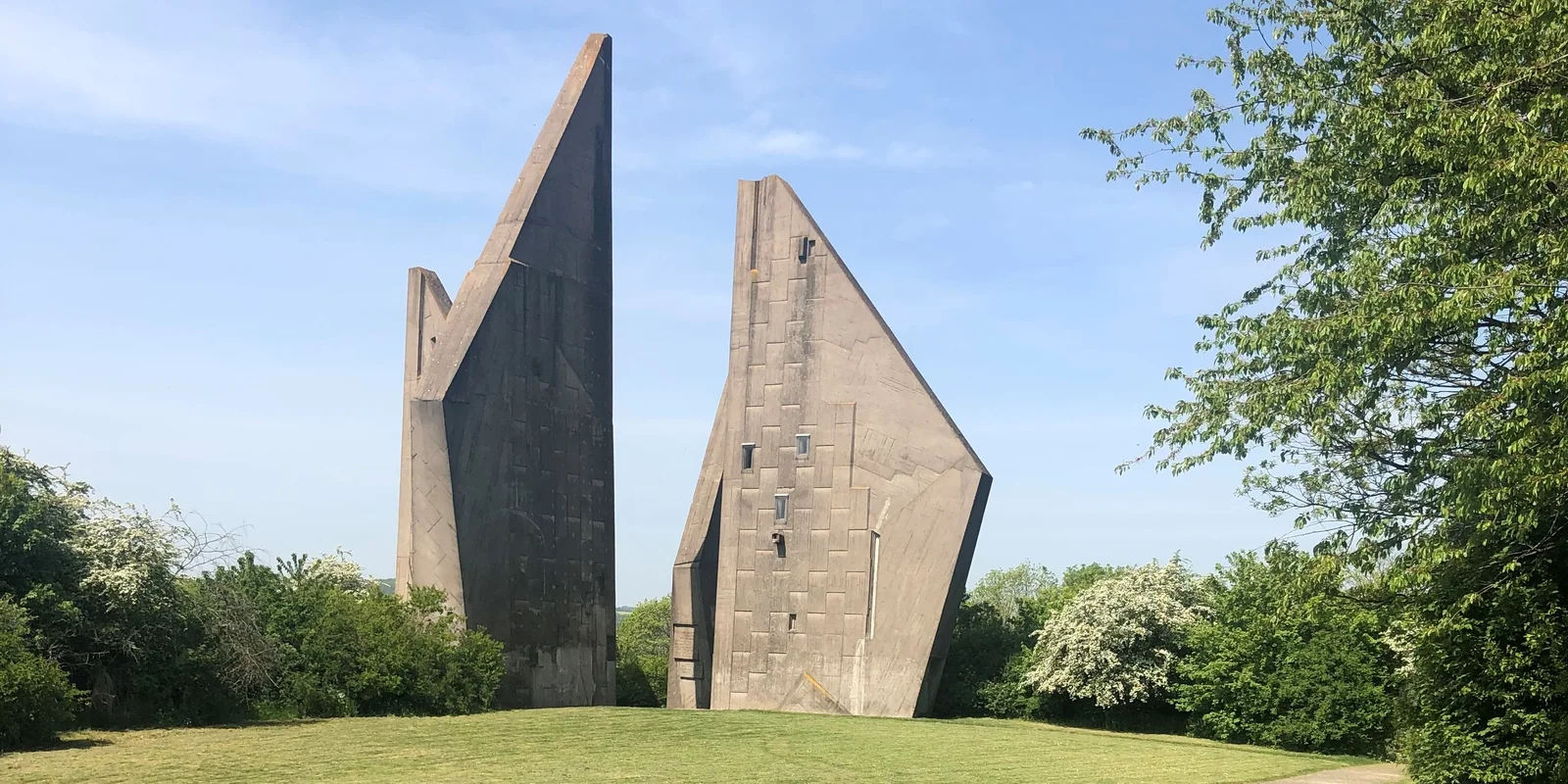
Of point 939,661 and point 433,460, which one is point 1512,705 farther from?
point 433,460

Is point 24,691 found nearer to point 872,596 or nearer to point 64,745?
point 64,745

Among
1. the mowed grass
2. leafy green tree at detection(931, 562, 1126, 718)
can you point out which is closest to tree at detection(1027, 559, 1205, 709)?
leafy green tree at detection(931, 562, 1126, 718)

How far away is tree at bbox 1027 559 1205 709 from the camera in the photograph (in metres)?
27.3

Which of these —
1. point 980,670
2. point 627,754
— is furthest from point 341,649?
point 980,670

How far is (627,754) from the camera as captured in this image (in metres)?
16.7

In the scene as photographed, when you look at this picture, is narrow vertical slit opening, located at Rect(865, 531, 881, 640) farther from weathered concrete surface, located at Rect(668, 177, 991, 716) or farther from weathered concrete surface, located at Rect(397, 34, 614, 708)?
weathered concrete surface, located at Rect(397, 34, 614, 708)

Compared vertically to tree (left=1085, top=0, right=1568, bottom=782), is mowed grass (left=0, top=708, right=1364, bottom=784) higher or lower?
lower

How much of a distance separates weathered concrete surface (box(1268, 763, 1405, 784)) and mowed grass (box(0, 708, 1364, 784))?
1.12ft

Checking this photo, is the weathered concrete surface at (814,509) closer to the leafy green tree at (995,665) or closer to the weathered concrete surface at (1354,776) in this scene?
the leafy green tree at (995,665)

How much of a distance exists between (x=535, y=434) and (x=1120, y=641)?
12.3m

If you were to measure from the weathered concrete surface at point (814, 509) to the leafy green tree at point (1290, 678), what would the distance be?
498 centimetres

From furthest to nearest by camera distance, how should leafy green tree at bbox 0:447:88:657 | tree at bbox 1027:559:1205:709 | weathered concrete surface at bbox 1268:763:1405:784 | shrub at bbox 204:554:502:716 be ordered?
tree at bbox 1027:559:1205:709, shrub at bbox 204:554:502:716, leafy green tree at bbox 0:447:88:657, weathered concrete surface at bbox 1268:763:1405:784

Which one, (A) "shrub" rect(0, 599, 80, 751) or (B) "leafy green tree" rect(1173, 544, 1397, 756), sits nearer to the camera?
(A) "shrub" rect(0, 599, 80, 751)

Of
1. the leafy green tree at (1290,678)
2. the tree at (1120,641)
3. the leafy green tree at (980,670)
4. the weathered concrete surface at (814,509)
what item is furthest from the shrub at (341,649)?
the leafy green tree at (1290,678)
